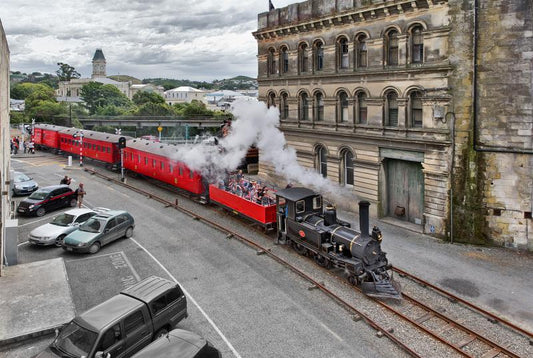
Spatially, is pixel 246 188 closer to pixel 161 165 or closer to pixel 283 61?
pixel 161 165

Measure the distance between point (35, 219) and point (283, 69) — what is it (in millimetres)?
18572

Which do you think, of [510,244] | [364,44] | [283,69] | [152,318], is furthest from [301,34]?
[152,318]

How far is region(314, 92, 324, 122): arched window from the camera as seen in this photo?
27.7m

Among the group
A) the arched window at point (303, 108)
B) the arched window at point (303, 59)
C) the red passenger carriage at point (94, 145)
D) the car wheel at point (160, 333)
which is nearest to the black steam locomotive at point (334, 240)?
the car wheel at point (160, 333)

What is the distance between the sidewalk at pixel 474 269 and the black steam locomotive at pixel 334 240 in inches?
88.4

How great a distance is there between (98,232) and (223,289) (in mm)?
6975

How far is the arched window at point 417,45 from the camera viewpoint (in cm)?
2147

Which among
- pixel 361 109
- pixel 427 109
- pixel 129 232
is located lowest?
pixel 129 232

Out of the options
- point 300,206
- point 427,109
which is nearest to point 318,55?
point 427,109

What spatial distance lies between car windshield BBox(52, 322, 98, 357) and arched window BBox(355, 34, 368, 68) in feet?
66.6

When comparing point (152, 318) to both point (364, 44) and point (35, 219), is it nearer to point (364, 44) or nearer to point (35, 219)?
point (35, 219)

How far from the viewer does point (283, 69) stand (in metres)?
30.3

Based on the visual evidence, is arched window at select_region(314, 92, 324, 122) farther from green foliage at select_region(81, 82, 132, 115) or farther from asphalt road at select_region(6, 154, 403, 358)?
green foliage at select_region(81, 82, 132, 115)

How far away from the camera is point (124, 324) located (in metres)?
10.3
